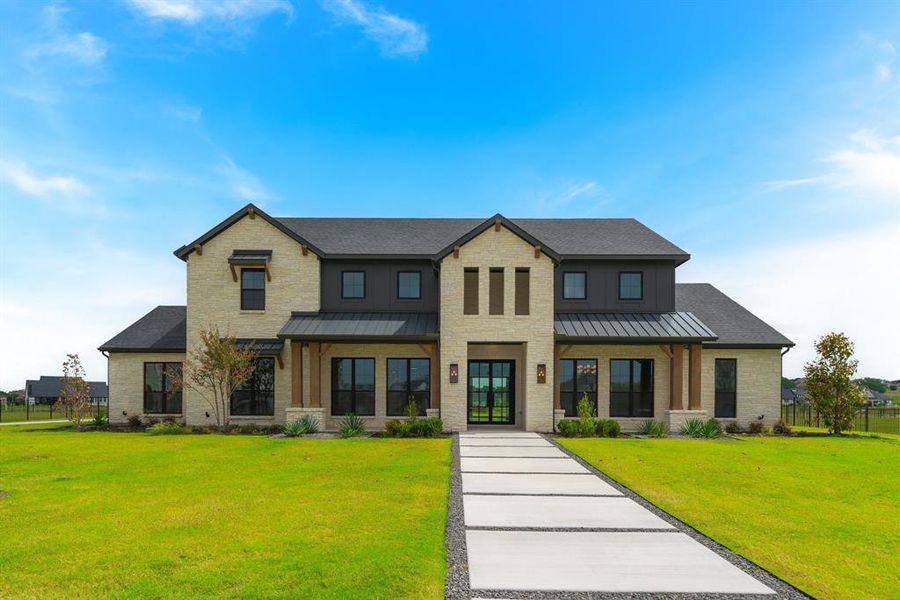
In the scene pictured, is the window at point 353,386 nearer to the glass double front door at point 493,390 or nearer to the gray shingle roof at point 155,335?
the glass double front door at point 493,390

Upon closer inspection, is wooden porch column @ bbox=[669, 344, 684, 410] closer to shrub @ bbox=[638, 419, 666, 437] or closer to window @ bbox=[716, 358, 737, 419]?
shrub @ bbox=[638, 419, 666, 437]

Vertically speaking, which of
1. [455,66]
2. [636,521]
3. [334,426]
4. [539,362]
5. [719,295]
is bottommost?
[334,426]

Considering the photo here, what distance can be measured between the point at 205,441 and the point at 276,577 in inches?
563

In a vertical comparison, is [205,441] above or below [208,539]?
below

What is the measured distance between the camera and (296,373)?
21.3 meters

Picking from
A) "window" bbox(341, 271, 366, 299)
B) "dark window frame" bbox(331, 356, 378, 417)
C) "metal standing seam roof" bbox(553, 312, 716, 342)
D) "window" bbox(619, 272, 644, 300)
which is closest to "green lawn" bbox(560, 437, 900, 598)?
"metal standing seam roof" bbox(553, 312, 716, 342)

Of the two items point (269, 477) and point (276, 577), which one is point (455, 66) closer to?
point (269, 477)

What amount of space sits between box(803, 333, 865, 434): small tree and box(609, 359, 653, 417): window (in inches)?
293

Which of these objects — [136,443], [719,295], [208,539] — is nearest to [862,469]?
[719,295]

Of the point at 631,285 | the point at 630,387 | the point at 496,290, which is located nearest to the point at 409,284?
the point at 496,290

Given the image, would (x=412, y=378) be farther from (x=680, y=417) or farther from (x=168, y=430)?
(x=680, y=417)

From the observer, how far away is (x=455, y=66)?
21.6 m

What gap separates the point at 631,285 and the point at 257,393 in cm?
1717

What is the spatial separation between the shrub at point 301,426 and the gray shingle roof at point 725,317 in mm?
16975
